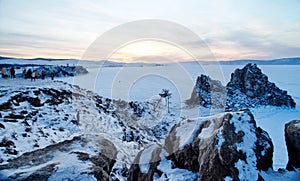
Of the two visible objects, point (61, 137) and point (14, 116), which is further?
point (14, 116)

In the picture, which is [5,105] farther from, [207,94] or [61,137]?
[207,94]

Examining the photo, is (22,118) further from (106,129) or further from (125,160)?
(125,160)

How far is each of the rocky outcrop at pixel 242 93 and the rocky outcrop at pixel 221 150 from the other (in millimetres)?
39913

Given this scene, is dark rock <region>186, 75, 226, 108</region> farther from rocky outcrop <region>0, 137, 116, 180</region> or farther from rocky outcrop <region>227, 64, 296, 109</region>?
rocky outcrop <region>0, 137, 116, 180</region>

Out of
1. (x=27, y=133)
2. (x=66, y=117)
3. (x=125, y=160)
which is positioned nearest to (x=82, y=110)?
(x=66, y=117)

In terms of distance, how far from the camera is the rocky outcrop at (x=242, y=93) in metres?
47.3

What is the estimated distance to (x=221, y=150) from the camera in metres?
5.92

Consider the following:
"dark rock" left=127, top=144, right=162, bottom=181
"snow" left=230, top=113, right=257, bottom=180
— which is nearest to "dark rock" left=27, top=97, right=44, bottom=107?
"dark rock" left=127, top=144, right=162, bottom=181

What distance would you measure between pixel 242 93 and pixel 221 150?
53.4 m

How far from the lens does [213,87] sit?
188 feet

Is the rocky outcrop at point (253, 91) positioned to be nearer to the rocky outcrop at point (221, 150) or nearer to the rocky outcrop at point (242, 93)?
the rocky outcrop at point (242, 93)

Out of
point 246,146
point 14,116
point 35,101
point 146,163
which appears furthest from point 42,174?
point 35,101

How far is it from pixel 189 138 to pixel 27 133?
1010 cm

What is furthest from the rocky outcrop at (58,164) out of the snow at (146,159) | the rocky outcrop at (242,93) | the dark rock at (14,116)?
the rocky outcrop at (242,93)
